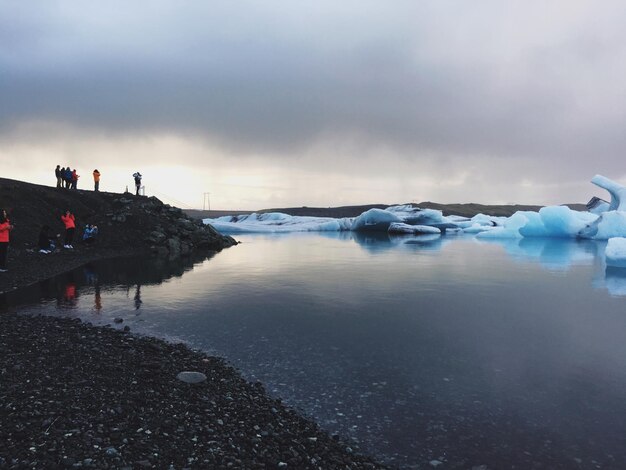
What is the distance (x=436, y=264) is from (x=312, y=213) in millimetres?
103070

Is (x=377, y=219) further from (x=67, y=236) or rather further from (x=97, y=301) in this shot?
(x=97, y=301)

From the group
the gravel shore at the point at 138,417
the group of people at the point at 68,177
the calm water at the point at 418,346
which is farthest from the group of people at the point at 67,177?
the gravel shore at the point at 138,417

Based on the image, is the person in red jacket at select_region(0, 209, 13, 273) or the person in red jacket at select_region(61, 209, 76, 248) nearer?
the person in red jacket at select_region(0, 209, 13, 273)

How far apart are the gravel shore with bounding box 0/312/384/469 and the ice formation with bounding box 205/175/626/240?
1670 inches

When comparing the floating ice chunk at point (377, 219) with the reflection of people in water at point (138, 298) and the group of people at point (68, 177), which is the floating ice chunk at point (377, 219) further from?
the reflection of people in water at point (138, 298)

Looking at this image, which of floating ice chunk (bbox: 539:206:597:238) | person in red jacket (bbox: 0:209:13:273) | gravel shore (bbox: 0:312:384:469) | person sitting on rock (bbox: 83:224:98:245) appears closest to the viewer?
gravel shore (bbox: 0:312:384:469)

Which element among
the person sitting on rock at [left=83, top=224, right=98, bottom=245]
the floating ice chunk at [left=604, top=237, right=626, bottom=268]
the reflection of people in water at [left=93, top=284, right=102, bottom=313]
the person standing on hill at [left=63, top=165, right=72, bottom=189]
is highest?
the person standing on hill at [left=63, top=165, right=72, bottom=189]

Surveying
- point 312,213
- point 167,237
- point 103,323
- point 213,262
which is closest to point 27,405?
point 103,323

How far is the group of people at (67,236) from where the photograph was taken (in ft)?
64.4

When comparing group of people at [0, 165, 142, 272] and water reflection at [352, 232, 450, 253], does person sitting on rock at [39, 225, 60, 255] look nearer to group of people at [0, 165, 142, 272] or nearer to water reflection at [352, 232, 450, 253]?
group of people at [0, 165, 142, 272]

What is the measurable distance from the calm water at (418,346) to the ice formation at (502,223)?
27134 millimetres

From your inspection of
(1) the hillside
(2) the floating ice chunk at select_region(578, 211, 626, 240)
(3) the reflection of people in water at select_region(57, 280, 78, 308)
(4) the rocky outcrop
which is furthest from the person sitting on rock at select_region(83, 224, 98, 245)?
(2) the floating ice chunk at select_region(578, 211, 626, 240)

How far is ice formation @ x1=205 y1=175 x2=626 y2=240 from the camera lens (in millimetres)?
41844

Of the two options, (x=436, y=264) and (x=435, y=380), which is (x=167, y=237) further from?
(x=435, y=380)
